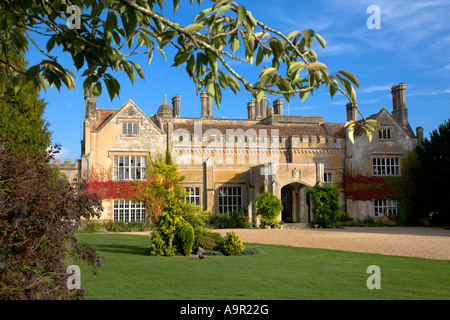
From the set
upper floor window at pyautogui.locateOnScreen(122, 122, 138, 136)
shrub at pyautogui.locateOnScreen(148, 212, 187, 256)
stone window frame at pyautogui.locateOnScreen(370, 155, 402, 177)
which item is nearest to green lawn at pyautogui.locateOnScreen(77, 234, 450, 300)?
shrub at pyautogui.locateOnScreen(148, 212, 187, 256)

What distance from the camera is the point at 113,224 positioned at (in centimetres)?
2523

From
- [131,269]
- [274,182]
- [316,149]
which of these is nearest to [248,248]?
[131,269]

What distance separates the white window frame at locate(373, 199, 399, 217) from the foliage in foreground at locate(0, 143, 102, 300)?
26.9 meters

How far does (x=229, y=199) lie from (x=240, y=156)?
9.83ft

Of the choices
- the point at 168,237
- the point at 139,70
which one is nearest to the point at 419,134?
the point at 168,237

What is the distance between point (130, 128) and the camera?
27.8 meters

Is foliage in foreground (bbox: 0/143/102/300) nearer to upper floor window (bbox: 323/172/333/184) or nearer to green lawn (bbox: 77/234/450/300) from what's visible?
green lawn (bbox: 77/234/450/300)

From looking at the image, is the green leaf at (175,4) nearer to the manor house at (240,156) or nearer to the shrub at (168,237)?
the shrub at (168,237)

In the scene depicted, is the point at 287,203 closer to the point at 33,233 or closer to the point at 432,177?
the point at 432,177

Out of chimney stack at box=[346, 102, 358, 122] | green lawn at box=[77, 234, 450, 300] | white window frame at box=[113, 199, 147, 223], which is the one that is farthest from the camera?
chimney stack at box=[346, 102, 358, 122]

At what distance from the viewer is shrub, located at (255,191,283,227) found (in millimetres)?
25141

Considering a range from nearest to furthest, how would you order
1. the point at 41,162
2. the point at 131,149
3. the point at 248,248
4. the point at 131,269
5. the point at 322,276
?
the point at 41,162, the point at 322,276, the point at 131,269, the point at 248,248, the point at 131,149

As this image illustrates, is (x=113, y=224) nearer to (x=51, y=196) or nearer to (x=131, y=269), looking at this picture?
(x=131, y=269)

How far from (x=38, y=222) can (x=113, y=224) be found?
2111 centimetres
